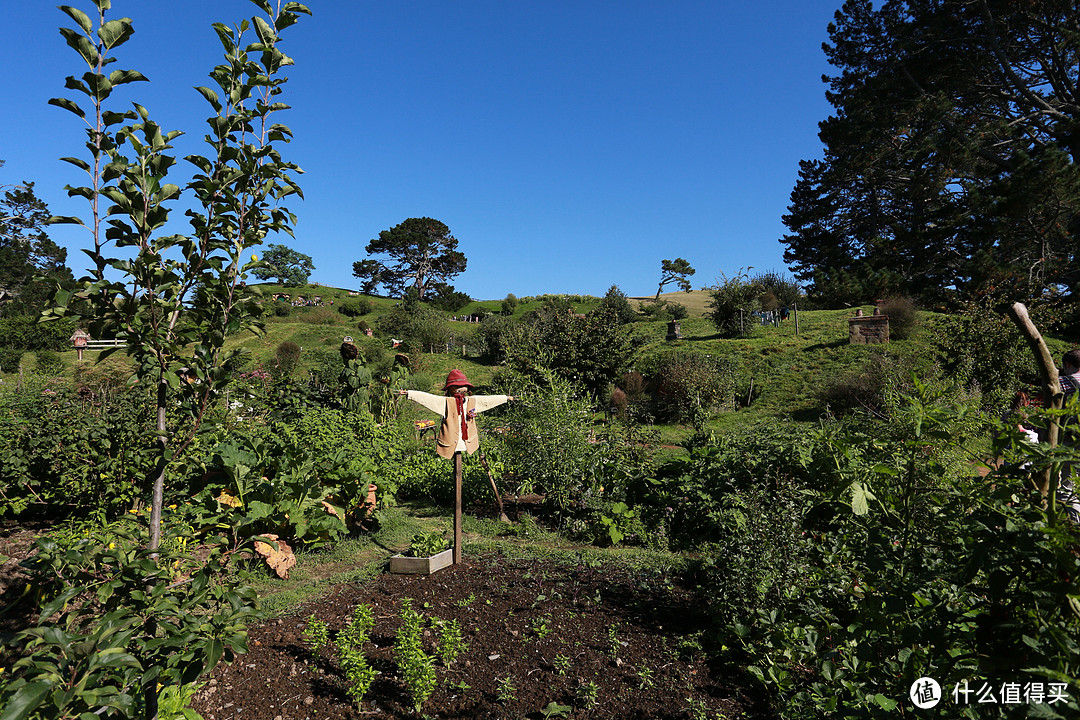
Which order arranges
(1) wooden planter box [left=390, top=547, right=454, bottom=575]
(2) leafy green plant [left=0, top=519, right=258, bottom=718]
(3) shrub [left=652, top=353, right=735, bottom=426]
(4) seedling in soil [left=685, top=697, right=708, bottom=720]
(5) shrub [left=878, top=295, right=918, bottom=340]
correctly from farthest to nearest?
(5) shrub [left=878, top=295, right=918, bottom=340]
(3) shrub [left=652, top=353, right=735, bottom=426]
(1) wooden planter box [left=390, top=547, right=454, bottom=575]
(4) seedling in soil [left=685, top=697, right=708, bottom=720]
(2) leafy green plant [left=0, top=519, right=258, bottom=718]

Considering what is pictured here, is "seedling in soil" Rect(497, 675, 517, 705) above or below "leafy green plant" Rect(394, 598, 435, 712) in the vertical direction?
below

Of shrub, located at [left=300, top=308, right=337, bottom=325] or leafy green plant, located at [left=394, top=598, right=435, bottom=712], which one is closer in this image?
leafy green plant, located at [left=394, top=598, right=435, bottom=712]

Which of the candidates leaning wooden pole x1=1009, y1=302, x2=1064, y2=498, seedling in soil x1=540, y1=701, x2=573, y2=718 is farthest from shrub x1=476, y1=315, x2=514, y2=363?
leaning wooden pole x1=1009, y1=302, x2=1064, y2=498

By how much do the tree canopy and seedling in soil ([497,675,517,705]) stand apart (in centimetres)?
1598

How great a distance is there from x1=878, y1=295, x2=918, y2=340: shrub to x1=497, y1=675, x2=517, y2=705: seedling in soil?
1638 centimetres

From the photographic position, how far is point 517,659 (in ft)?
9.68

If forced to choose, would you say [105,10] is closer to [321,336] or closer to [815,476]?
[815,476]

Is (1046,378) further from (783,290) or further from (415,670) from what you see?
(783,290)

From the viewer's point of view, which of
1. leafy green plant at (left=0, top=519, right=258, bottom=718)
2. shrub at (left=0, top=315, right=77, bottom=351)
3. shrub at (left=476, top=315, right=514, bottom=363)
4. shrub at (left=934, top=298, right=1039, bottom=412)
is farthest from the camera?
shrub at (left=0, top=315, right=77, bottom=351)

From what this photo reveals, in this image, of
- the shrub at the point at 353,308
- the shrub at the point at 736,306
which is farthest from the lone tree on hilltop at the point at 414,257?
the shrub at the point at 736,306

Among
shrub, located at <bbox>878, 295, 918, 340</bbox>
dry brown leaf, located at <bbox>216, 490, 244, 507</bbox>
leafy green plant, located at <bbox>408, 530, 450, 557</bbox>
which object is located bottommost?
leafy green plant, located at <bbox>408, 530, 450, 557</bbox>

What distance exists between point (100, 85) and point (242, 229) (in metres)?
0.54

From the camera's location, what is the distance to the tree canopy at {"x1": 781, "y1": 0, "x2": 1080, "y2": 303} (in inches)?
582

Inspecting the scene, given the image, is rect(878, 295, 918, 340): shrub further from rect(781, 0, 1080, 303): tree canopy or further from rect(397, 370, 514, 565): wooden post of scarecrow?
rect(397, 370, 514, 565): wooden post of scarecrow
